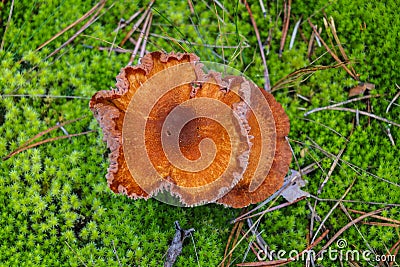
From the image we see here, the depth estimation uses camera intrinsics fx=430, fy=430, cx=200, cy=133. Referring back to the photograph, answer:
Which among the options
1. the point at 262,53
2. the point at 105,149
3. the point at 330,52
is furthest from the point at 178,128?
the point at 330,52

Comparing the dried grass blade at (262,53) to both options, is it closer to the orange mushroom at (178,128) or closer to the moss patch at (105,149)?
the moss patch at (105,149)

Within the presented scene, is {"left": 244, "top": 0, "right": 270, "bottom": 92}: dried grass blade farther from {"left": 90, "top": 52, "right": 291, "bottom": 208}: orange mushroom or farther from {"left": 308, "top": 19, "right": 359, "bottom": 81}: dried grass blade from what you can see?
{"left": 90, "top": 52, "right": 291, "bottom": 208}: orange mushroom

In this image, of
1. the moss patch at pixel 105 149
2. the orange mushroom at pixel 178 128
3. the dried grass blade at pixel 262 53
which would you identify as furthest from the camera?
the dried grass blade at pixel 262 53

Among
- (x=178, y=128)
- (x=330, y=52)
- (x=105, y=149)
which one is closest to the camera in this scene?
(x=178, y=128)

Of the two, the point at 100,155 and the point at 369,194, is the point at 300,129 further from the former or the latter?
the point at 100,155

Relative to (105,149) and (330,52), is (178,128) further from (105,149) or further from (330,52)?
(330,52)

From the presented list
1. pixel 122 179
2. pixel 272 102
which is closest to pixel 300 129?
pixel 272 102

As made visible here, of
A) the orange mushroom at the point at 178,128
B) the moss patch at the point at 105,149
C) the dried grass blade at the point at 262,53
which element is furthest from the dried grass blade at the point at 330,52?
the orange mushroom at the point at 178,128

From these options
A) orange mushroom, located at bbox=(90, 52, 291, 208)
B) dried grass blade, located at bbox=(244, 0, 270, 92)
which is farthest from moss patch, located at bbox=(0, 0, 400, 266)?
orange mushroom, located at bbox=(90, 52, 291, 208)

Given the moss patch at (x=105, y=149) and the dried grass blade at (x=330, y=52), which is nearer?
the moss patch at (x=105, y=149)
